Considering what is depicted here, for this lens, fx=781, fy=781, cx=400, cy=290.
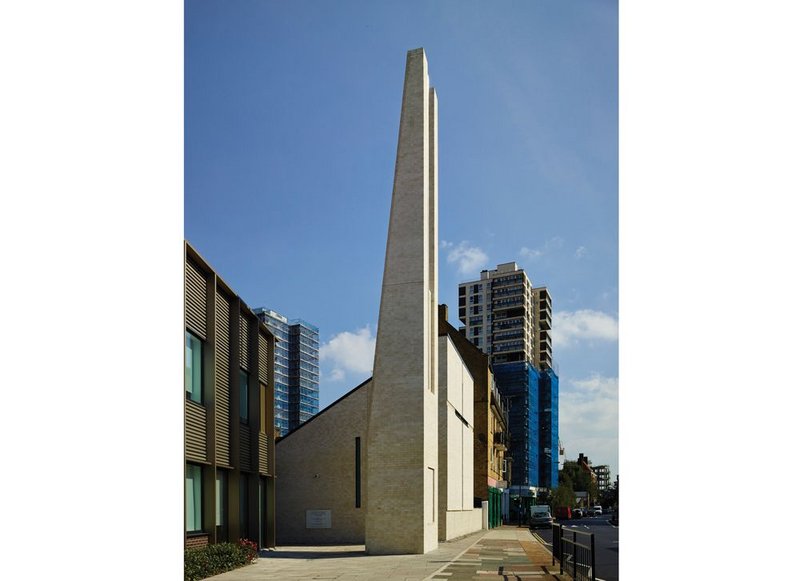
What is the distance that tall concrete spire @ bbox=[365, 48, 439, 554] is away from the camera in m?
19.8

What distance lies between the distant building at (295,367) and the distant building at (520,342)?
19976 mm

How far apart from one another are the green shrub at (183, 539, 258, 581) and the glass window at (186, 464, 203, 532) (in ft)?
2.44

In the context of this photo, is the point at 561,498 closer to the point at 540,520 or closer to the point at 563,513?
the point at 563,513

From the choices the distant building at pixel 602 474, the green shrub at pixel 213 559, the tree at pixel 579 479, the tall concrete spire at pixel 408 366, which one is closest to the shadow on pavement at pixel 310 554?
the tall concrete spire at pixel 408 366

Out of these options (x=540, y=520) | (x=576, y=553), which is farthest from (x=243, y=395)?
(x=540, y=520)

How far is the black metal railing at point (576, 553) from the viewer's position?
1223 cm

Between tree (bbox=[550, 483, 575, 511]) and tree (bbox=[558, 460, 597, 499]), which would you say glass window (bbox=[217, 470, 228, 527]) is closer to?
tree (bbox=[550, 483, 575, 511])

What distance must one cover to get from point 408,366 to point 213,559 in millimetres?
7177

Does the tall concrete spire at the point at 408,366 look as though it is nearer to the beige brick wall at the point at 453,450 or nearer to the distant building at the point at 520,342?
the beige brick wall at the point at 453,450
